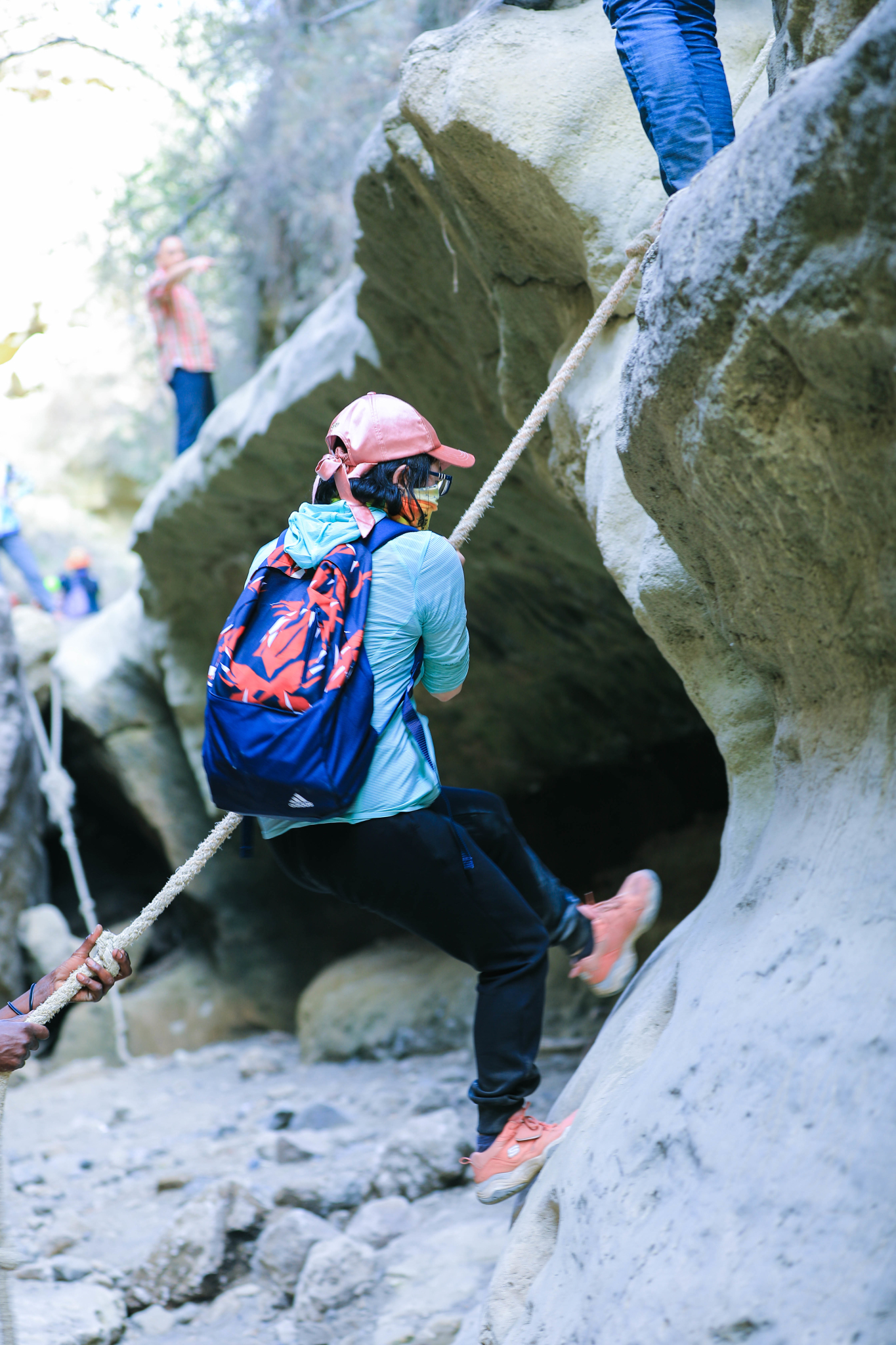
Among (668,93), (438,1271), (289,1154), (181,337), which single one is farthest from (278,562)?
(181,337)

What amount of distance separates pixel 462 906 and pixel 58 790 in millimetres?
5350

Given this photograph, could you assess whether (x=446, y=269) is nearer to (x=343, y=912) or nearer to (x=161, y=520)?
(x=161, y=520)

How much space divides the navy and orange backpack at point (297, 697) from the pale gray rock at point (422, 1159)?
5.87 feet

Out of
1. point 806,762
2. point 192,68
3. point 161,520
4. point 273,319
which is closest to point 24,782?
point 161,520

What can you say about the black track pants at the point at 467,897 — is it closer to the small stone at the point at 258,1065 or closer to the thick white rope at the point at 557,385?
the thick white rope at the point at 557,385

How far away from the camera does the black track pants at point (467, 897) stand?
2.14 meters

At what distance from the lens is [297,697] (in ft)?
6.72

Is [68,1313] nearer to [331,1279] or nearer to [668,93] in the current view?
[331,1279]

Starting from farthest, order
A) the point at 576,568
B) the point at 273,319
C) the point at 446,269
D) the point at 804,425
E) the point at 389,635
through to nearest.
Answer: the point at 273,319
the point at 576,568
the point at 446,269
the point at 389,635
the point at 804,425

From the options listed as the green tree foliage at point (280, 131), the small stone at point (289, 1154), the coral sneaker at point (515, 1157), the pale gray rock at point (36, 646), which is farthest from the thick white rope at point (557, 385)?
the pale gray rock at point (36, 646)

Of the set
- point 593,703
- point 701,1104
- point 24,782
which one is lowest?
point 593,703

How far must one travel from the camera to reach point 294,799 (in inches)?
81.1

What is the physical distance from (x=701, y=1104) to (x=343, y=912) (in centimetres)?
597

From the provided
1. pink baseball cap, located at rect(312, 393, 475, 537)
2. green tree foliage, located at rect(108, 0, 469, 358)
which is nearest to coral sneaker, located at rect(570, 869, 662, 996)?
pink baseball cap, located at rect(312, 393, 475, 537)
